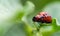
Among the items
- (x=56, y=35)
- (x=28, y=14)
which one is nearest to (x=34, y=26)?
(x=28, y=14)

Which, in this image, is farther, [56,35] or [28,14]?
[56,35]

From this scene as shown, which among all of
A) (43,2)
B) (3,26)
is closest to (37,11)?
(43,2)

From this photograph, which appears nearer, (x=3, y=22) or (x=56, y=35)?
(x=3, y=22)

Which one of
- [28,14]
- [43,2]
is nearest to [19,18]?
[28,14]

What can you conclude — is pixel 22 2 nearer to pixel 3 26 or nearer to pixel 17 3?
pixel 17 3

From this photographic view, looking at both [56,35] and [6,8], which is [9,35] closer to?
[6,8]

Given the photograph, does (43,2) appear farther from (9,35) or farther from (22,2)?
(9,35)

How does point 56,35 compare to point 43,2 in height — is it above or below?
below
